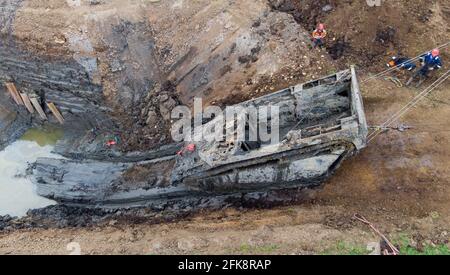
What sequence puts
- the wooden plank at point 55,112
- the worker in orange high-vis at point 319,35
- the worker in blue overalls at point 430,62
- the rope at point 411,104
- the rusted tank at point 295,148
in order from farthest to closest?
1. the wooden plank at point 55,112
2. the worker in orange high-vis at point 319,35
3. the worker in blue overalls at point 430,62
4. the rope at point 411,104
5. the rusted tank at point 295,148

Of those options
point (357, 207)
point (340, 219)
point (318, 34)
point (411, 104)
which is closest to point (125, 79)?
point (318, 34)

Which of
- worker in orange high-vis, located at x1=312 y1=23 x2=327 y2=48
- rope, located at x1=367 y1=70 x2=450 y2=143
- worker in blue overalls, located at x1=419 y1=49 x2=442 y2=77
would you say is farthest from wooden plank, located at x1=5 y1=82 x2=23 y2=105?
worker in blue overalls, located at x1=419 y1=49 x2=442 y2=77

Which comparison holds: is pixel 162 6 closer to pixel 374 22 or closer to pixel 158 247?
pixel 374 22

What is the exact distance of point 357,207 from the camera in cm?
1011

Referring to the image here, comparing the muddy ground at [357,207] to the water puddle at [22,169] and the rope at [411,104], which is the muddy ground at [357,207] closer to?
the rope at [411,104]

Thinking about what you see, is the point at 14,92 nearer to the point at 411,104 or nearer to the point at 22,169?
the point at 22,169

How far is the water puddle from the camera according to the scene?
1325 cm

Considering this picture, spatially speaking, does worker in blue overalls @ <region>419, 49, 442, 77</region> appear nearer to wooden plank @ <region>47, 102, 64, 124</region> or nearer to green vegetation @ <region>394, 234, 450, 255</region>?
green vegetation @ <region>394, 234, 450, 255</region>

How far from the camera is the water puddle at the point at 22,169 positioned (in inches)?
522

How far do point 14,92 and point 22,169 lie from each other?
291cm

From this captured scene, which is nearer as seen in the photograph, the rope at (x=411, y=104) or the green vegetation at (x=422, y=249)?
the green vegetation at (x=422, y=249)

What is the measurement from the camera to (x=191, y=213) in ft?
37.2

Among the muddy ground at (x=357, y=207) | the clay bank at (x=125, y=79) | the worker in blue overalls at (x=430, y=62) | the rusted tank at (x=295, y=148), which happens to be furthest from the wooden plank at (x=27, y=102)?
the worker in blue overalls at (x=430, y=62)

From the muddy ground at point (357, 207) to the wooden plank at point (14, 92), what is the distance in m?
5.34
